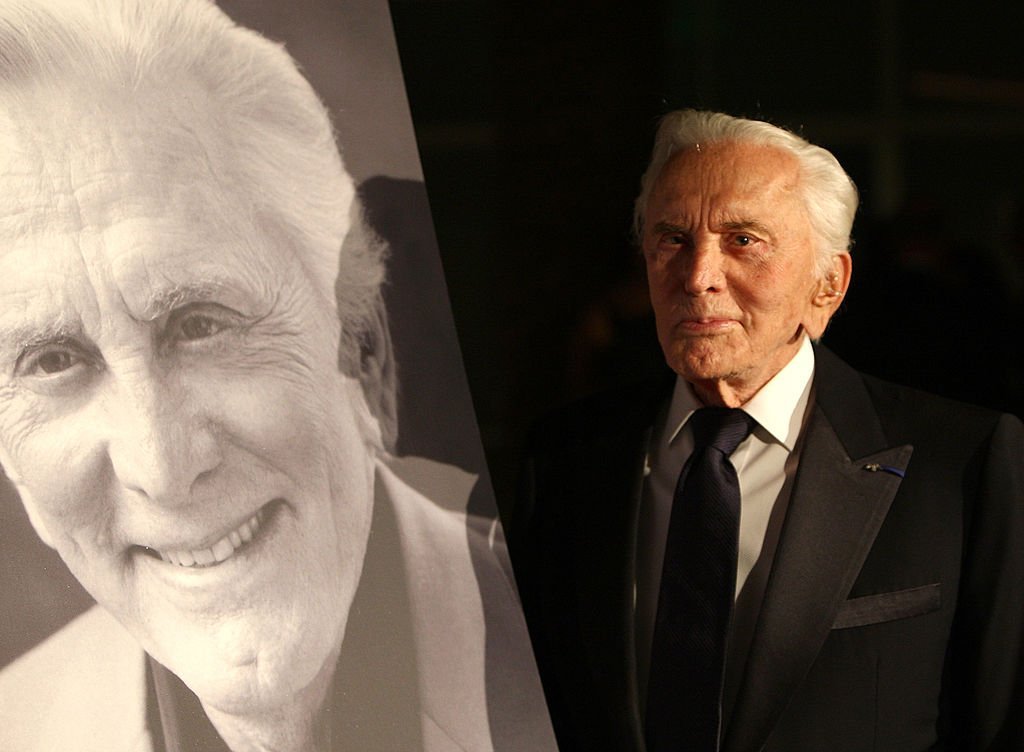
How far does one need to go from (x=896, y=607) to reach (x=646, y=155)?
294 centimetres

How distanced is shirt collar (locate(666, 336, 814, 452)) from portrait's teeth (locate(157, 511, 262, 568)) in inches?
24.3

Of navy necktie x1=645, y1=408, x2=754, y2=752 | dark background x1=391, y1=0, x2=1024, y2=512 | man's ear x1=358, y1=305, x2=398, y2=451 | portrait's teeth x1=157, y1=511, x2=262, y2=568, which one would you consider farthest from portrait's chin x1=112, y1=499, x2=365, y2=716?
dark background x1=391, y1=0, x2=1024, y2=512

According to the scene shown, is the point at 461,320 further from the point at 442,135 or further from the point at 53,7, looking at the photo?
the point at 53,7

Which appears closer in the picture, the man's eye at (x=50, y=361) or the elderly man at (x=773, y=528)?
the man's eye at (x=50, y=361)

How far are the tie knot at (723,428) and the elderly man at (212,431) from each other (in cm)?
33

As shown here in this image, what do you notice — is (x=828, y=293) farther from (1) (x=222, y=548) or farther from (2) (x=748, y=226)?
(1) (x=222, y=548)

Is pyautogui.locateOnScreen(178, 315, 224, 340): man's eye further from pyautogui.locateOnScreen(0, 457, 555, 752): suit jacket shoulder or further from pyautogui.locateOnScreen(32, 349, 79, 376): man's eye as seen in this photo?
pyautogui.locateOnScreen(0, 457, 555, 752): suit jacket shoulder

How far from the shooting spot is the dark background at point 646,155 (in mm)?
3693

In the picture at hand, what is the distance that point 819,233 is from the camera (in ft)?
5.08

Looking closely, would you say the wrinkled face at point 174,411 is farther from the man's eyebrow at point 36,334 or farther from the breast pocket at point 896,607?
the breast pocket at point 896,607

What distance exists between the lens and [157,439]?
1138 mm

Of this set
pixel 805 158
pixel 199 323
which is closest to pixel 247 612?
pixel 199 323

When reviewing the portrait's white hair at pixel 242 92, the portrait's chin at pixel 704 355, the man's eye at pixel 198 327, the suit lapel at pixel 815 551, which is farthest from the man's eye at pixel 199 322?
the suit lapel at pixel 815 551

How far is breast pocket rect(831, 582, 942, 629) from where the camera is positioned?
1.44 m
